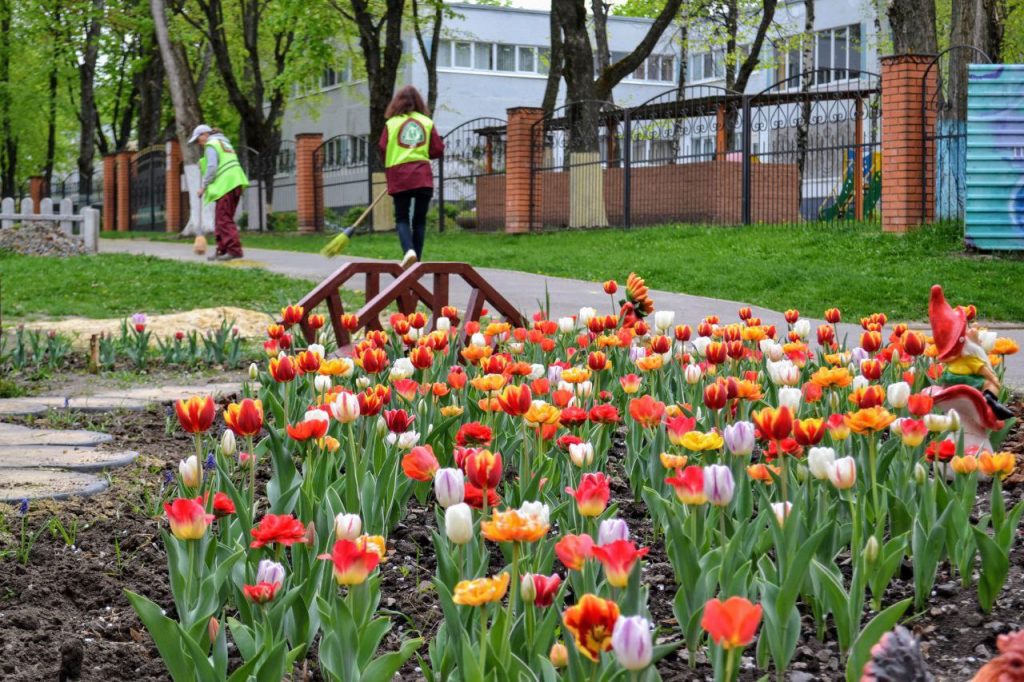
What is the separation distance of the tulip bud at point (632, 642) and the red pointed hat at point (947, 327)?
2.43 meters

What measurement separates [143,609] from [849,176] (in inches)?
1055

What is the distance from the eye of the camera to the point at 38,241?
67.0 feet

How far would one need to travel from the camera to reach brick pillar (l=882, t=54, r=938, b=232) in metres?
16.2

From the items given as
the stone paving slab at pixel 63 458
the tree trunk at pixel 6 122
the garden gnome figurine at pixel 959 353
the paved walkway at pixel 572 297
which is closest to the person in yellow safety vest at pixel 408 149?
the paved walkway at pixel 572 297

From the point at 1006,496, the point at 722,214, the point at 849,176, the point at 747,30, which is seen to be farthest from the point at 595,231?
the point at 747,30

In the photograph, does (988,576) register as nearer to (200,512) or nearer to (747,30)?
(200,512)

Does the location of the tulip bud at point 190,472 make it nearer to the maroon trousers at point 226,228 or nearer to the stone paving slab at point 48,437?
the stone paving slab at point 48,437

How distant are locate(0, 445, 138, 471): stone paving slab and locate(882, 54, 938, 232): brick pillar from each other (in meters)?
13.5

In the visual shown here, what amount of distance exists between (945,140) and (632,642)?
1592 centimetres

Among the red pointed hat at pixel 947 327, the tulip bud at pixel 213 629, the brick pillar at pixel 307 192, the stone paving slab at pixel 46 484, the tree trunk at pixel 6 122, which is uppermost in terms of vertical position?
the tree trunk at pixel 6 122

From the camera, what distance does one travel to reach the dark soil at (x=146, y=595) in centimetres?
255

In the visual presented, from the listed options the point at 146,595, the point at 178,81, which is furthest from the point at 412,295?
the point at 178,81

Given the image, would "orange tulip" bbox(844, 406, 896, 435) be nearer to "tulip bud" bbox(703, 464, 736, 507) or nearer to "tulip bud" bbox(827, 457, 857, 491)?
"tulip bud" bbox(827, 457, 857, 491)

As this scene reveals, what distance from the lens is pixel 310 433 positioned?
2.72 metres
